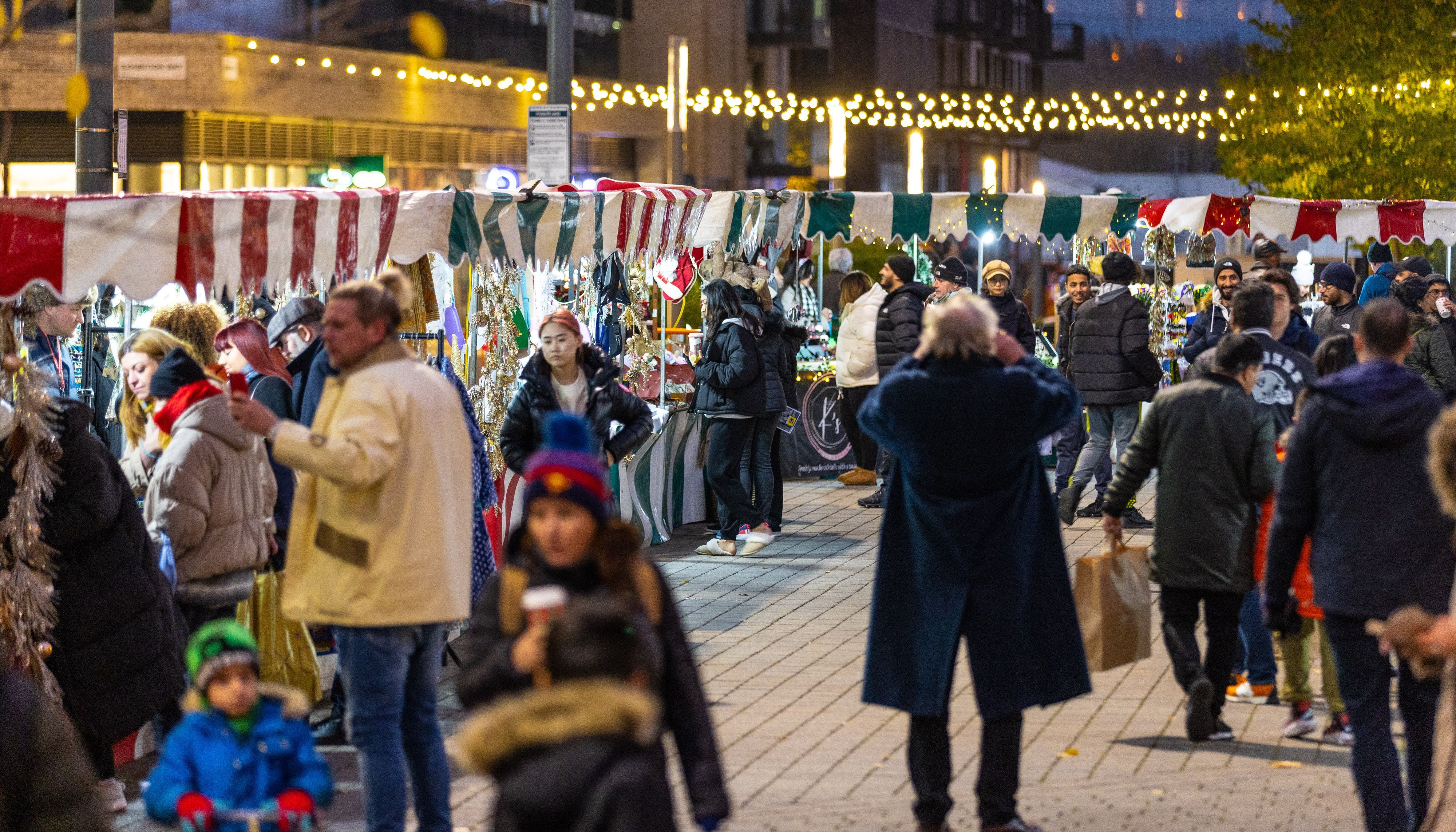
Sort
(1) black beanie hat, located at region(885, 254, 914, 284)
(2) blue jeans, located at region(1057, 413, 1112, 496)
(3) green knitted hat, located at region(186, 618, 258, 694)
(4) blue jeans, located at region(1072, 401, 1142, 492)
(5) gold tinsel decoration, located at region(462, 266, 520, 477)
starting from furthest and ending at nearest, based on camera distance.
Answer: (2) blue jeans, located at region(1057, 413, 1112, 496), (1) black beanie hat, located at region(885, 254, 914, 284), (4) blue jeans, located at region(1072, 401, 1142, 492), (5) gold tinsel decoration, located at region(462, 266, 520, 477), (3) green knitted hat, located at region(186, 618, 258, 694)

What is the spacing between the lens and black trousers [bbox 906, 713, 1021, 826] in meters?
5.78

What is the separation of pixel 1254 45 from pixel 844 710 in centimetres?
2554

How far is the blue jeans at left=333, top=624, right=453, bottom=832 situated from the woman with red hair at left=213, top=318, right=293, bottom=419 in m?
2.29

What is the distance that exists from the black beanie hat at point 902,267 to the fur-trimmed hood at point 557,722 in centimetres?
1034

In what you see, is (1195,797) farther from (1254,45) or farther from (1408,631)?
(1254,45)

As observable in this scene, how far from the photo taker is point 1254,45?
3075 cm

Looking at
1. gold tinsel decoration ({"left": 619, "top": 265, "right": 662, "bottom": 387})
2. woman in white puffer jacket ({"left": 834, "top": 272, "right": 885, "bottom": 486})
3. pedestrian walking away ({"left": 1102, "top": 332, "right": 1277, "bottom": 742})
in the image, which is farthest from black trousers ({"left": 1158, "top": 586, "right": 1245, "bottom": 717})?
woman in white puffer jacket ({"left": 834, "top": 272, "right": 885, "bottom": 486})

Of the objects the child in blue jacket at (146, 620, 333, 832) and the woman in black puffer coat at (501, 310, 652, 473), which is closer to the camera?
the child in blue jacket at (146, 620, 333, 832)

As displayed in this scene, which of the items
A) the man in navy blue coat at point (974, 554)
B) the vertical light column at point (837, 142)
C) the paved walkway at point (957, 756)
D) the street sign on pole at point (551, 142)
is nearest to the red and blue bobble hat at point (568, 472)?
the man in navy blue coat at point (974, 554)

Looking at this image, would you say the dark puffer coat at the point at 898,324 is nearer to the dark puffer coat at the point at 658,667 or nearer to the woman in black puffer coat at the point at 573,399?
the woman in black puffer coat at the point at 573,399

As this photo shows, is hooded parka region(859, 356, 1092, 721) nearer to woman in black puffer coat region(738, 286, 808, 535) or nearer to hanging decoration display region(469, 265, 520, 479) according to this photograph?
hanging decoration display region(469, 265, 520, 479)

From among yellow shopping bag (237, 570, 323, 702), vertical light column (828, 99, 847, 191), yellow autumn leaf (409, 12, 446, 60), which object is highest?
vertical light column (828, 99, 847, 191)

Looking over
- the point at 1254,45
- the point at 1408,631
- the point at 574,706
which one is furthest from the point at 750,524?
the point at 1254,45

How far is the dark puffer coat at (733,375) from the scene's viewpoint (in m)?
11.6
